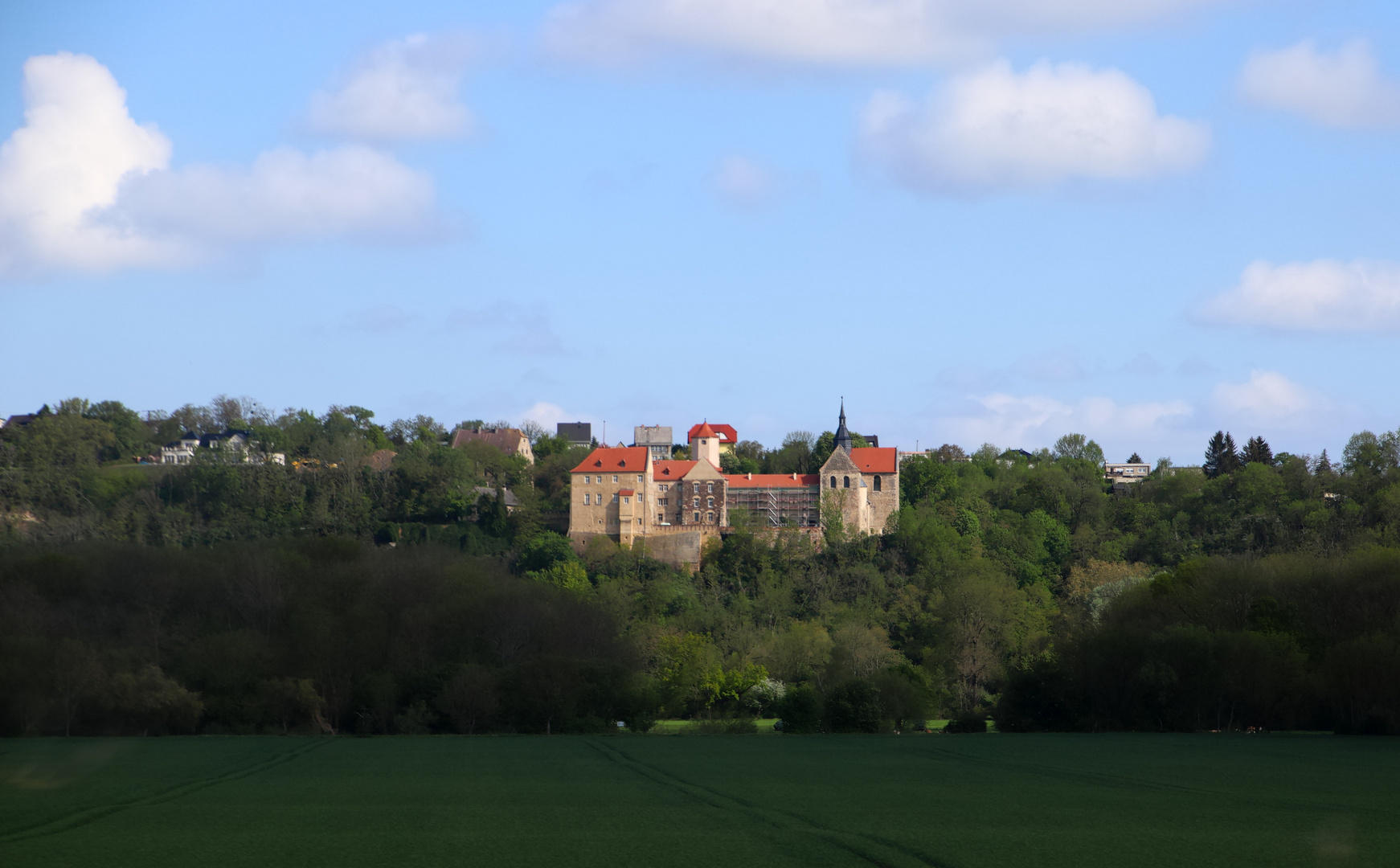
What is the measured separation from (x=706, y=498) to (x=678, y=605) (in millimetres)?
21906

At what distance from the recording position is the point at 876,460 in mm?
105312

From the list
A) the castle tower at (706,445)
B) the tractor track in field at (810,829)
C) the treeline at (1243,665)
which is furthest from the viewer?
the castle tower at (706,445)

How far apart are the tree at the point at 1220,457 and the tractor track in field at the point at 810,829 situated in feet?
306

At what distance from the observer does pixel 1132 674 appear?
140 feet

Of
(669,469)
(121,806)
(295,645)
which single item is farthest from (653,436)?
(121,806)

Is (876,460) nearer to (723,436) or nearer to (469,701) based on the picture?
(723,436)

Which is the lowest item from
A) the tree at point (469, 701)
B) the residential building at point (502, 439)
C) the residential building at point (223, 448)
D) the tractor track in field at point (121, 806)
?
the tree at point (469, 701)

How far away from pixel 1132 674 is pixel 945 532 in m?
52.9

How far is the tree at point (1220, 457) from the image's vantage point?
108 metres

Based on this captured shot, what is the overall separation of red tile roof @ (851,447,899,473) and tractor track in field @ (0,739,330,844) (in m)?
77.1

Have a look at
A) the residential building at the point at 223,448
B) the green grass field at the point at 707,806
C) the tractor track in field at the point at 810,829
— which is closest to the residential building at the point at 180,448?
the residential building at the point at 223,448

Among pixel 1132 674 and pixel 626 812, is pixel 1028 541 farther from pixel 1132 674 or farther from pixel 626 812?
pixel 626 812

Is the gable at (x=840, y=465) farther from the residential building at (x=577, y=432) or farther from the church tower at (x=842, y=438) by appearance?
the residential building at (x=577, y=432)

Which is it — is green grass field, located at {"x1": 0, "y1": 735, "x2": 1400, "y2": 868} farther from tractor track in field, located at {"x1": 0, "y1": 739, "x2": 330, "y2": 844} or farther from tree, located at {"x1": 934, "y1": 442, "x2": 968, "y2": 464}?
tree, located at {"x1": 934, "y1": 442, "x2": 968, "y2": 464}
